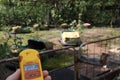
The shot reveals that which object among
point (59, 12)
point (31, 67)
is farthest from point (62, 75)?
point (59, 12)

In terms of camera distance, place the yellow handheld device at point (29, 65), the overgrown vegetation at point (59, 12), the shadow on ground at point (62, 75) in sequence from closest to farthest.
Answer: the yellow handheld device at point (29, 65), the shadow on ground at point (62, 75), the overgrown vegetation at point (59, 12)

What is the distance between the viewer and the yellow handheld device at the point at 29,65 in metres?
1.29

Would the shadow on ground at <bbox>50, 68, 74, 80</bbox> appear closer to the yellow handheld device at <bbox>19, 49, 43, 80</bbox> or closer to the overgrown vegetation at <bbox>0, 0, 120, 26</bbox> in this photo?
the yellow handheld device at <bbox>19, 49, 43, 80</bbox>

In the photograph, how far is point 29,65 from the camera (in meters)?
1.31

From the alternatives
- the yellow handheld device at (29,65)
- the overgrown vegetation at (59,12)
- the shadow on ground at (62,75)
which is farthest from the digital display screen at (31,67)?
the overgrown vegetation at (59,12)

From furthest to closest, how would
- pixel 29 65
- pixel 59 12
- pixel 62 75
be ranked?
pixel 59 12 → pixel 62 75 → pixel 29 65

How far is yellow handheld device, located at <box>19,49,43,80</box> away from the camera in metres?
1.29

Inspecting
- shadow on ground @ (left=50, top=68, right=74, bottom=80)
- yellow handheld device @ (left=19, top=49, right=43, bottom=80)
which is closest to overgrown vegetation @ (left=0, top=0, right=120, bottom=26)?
shadow on ground @ (left=50, top=68, right=74, bottom=80)

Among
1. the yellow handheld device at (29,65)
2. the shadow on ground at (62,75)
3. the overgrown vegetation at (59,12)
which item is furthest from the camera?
the overgrown vegetation at (59,12)

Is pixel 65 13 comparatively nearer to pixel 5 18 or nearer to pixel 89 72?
pixel 5 18

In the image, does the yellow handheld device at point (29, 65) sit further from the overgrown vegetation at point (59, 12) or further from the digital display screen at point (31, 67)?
the overgrown vegetation at point (59, 12)

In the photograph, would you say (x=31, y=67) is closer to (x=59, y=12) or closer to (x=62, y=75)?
(x=62, y=75)

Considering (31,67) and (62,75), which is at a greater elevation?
(31,67)

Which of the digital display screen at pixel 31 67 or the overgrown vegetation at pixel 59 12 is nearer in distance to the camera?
the digital display screen at pixel 31 67
